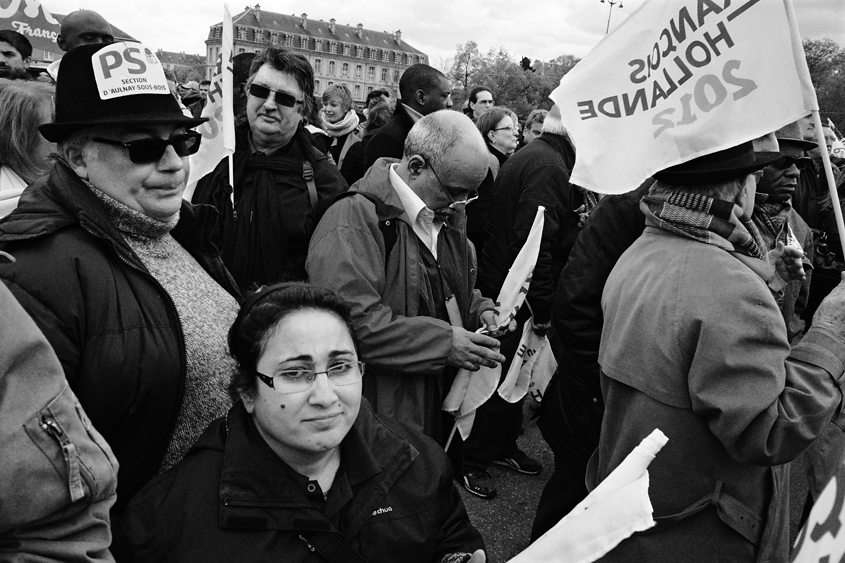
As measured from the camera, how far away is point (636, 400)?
2.04m

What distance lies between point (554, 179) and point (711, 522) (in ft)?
8.45

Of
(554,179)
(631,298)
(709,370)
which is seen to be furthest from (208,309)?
(554,179)

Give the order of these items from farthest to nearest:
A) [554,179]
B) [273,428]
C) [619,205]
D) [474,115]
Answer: [474,115], [554,179], [619,205], [273,428]

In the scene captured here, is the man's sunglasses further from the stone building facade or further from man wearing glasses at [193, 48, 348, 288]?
the stone building facade

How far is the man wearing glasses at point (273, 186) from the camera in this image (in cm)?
324

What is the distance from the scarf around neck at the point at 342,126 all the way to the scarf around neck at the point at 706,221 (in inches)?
227

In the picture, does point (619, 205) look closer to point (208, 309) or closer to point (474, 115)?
point (208, 309)

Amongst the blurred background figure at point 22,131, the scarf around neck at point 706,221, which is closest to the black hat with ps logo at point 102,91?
the blurred background figure at point 22,131

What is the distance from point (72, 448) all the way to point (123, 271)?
746 millimetres

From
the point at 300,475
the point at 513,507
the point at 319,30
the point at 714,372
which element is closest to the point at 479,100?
the point at 513,507

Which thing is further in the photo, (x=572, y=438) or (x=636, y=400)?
(x=572, y=438)

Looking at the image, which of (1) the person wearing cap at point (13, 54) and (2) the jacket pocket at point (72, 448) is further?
(1) the person wearing cap at point (13, 54)

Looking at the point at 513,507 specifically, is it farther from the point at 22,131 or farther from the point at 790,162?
the point at 22,131

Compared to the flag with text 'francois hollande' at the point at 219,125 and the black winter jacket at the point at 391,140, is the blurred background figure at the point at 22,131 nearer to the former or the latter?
the flag with text 'francois hollande' at the point at 219,125
